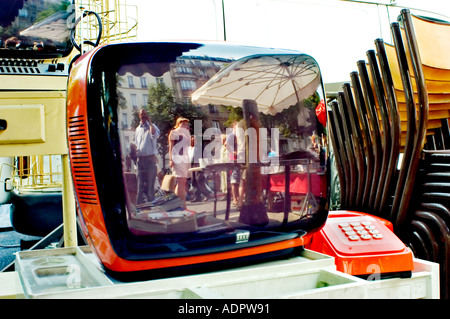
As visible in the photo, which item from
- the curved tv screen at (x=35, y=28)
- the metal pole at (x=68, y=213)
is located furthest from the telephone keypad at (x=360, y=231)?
the curved tv screen at (x=35, y=28)

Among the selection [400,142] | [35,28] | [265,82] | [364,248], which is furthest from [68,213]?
[400,142]

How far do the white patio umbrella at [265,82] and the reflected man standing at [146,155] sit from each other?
5.3 inches

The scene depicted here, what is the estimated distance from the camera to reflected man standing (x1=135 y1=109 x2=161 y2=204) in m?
1.01

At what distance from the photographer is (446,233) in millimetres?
1556

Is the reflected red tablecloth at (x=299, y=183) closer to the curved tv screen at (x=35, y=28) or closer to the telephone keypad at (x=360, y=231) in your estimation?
the telephone keypad at (x=360, y=231)

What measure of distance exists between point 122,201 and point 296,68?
0.60 meters

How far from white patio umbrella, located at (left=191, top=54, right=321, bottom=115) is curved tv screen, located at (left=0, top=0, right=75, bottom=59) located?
2.92 feet

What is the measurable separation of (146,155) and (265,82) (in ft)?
1.27

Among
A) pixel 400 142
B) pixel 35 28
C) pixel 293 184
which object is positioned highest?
pixel 35 28

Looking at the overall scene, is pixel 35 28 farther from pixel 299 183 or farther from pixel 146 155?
pixel 299 183

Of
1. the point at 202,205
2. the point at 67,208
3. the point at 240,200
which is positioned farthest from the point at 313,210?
the point at 67,208

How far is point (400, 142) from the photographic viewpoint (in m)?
1.73

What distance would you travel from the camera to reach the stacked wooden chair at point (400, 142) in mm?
1613

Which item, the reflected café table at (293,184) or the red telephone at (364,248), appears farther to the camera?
the red telephone at (364,248)
